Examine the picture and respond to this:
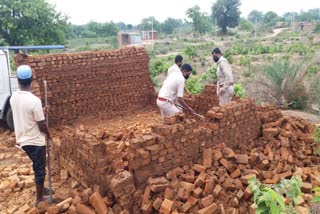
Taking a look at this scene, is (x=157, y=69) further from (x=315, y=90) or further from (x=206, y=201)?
(x=206, y=201)

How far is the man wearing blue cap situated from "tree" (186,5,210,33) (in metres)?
44.8

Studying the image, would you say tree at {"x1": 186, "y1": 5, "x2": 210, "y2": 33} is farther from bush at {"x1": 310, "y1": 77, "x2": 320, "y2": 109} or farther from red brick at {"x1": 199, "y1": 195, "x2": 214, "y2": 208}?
red brick at {"x1": 199, "y1": 195, "x2": 214, "y2": 208}

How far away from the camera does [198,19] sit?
4688 centimetres

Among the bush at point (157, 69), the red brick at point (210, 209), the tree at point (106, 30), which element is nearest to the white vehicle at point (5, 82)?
the red brick at point (210, 209)

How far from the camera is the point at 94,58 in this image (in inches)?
335

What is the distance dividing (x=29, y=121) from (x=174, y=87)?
2680 millimetres

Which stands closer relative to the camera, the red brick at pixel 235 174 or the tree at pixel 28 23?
the red brick at pixel 235 174

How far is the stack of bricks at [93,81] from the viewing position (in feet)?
25.7

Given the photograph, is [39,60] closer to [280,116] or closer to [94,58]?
[94,58]

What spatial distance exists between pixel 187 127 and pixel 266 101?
21.4 ft

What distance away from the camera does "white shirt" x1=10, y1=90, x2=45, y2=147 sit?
3.69m

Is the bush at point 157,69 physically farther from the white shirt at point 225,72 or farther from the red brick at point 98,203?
the red brick at point 98,203

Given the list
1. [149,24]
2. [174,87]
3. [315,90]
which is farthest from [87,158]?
[149,24]

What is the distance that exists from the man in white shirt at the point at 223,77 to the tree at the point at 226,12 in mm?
46187
